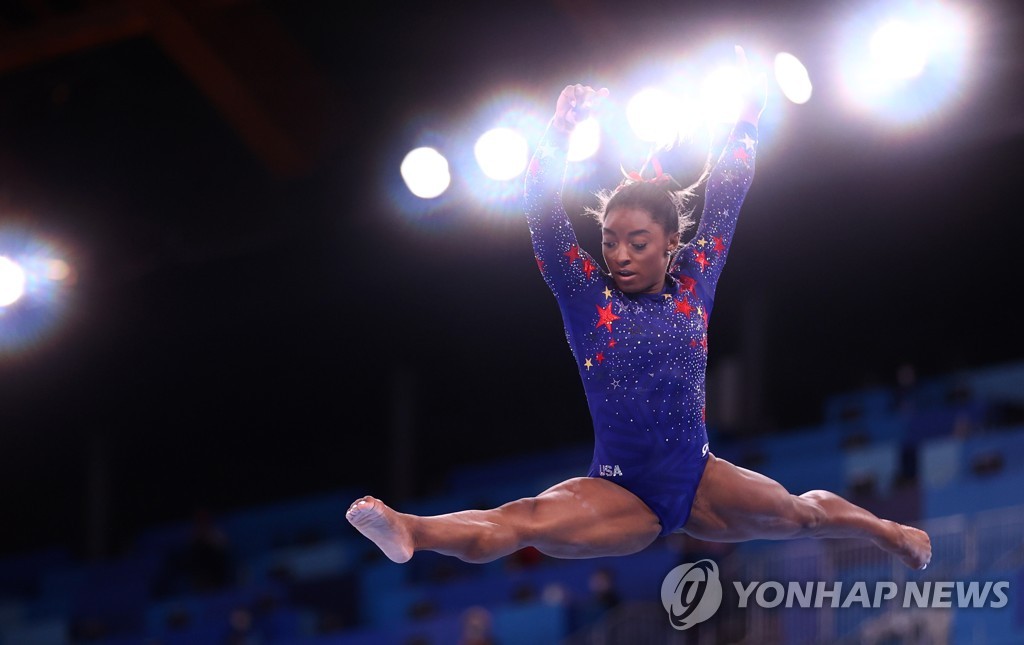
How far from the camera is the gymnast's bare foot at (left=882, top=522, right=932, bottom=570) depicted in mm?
4035

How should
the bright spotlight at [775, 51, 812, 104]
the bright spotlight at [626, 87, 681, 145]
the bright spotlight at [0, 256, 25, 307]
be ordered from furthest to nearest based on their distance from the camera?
the bright spotlight at [0, 256, 25, 307]
the bright spotlight at [626, 87, 681, 145]
the bright spotlight at [775, 51, 812, 104]

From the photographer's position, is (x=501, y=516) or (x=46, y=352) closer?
(x=501, y=516)

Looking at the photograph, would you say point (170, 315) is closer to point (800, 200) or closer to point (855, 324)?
point (800, 200)

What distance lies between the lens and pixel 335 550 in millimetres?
11164

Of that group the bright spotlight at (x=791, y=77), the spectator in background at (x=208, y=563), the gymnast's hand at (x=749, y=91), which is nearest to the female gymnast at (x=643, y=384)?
the gymnast's hand at (x=749, y=91)

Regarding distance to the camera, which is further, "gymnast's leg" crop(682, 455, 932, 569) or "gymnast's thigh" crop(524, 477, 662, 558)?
"gymnast's leg" crop(682, 455, 932, 569)

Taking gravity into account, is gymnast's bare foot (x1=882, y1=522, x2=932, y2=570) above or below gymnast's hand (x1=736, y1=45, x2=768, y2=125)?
below

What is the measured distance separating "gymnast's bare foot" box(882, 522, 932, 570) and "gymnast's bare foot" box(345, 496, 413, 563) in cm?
172

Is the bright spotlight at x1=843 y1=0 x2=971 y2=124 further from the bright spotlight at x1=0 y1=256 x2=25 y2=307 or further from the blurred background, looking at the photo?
the bright spotlight at x1=0 y1=256 x2=25 y2=307

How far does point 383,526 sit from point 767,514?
1308mm

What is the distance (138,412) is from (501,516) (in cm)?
1207

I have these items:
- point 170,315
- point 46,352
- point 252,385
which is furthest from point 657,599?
point 252,385

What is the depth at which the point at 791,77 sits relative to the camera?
6930 millimetres

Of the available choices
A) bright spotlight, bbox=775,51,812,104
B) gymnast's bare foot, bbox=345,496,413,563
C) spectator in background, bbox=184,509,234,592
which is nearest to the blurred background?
bright spotlight, bbox=775,51,812,104
